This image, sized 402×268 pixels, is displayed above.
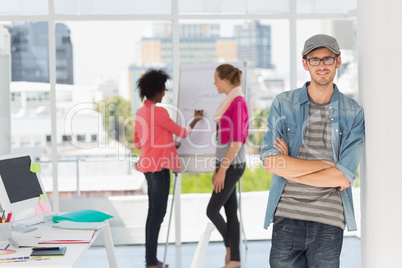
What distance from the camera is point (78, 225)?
3.17m

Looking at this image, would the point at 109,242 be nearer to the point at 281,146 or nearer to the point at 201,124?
the point at 281,146

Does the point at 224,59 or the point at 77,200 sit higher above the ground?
the point at 224,59

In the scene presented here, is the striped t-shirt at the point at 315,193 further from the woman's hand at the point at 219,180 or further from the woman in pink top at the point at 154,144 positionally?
the woman in pink top at the point at 154,144

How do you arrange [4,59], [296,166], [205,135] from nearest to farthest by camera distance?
[296,166] < [205,135] < [4,59]

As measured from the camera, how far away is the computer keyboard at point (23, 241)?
8.93ft

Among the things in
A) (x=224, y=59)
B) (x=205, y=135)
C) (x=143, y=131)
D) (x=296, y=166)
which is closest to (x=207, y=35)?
(x=224, y=59)

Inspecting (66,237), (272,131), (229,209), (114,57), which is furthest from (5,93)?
(272,131)

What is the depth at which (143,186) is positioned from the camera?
5.66 metres

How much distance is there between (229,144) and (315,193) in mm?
1875

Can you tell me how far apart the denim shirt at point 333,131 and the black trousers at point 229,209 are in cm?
169

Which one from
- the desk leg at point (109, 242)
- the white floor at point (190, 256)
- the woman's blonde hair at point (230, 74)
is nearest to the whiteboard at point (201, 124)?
the woman's blonde hair at point (230, 74)

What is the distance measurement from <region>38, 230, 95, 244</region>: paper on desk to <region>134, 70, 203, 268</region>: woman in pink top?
1.45m

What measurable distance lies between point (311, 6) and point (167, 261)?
2895mm

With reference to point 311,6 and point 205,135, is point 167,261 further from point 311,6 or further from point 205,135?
point 311,6
